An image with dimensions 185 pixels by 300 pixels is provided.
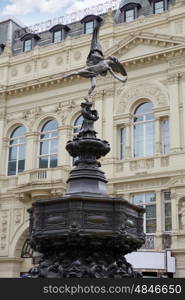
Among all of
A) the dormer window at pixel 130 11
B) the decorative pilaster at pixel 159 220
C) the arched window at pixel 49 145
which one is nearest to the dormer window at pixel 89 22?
the dormer window at pixel 130 11

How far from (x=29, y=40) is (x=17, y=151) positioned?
9189 millimetres

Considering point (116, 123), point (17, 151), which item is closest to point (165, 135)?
point (116, 123)

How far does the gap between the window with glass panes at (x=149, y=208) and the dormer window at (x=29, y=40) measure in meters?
15.4

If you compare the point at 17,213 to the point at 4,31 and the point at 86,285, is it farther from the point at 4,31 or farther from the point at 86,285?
the point at 86,285

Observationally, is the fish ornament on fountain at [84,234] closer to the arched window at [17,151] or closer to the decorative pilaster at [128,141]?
the decorative pilaster at [128,141]

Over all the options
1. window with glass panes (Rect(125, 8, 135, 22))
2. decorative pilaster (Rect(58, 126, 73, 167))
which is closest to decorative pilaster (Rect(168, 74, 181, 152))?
window with glass panes (Rect(125, 8, 135, 22))

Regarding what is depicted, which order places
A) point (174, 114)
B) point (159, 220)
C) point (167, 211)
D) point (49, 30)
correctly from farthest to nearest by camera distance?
point (49, 30) < point (174, 114) < point (167, 211) < point (159, 220)

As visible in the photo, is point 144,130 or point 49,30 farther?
point 49,30

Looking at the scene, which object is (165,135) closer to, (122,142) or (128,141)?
(128,141)

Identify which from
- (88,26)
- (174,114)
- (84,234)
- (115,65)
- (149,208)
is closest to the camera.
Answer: (84,234)

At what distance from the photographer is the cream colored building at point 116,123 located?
24891 millimetres

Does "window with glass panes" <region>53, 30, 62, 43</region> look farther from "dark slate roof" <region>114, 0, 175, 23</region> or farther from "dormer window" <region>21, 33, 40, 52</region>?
"dark slate roof" <region>114, 0, 175, 23</region>

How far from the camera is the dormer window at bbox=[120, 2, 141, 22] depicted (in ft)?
101

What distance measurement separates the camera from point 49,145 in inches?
1188
